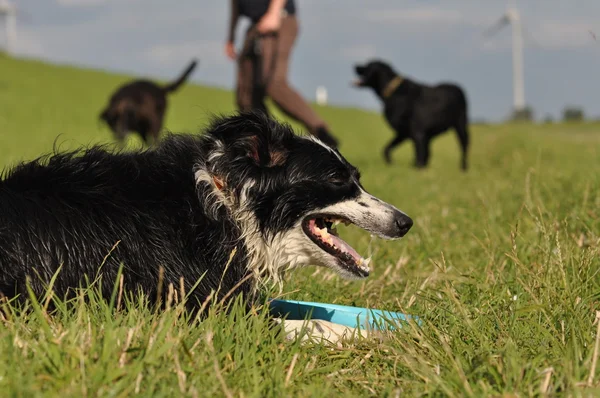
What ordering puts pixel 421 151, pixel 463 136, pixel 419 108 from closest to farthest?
1. pixel 421 151
2. pixel 419 108
3. pixel 463 136

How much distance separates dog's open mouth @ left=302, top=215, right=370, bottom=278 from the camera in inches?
137

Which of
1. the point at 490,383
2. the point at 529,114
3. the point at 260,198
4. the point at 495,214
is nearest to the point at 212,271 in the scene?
the point at 260,198

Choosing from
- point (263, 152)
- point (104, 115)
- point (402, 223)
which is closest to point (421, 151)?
point (104, 115)

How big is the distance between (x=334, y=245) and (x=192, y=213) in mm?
783

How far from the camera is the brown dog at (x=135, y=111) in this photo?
1321 cm

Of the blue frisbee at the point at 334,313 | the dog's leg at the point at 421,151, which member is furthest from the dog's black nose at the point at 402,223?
the dog's leg at the point at 421,151

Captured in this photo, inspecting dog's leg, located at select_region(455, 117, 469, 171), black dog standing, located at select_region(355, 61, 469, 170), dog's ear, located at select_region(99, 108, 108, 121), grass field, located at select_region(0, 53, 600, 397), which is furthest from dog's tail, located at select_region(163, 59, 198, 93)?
grass field, located at select_region(0, 53, 600, 397)

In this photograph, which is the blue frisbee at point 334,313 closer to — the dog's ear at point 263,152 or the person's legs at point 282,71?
the dog's ear at point 263,152

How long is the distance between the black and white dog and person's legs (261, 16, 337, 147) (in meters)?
5.99

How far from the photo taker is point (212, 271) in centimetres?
316

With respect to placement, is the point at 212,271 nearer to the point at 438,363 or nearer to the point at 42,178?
the point at 42,178

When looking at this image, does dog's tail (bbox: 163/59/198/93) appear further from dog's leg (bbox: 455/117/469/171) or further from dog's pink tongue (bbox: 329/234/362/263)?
dog's pink tongue (bbox: 329/234/362/263)

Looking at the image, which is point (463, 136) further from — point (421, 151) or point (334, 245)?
point (334, 245)

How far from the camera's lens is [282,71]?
9.66m
